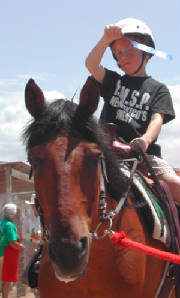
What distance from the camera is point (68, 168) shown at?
8.21ft

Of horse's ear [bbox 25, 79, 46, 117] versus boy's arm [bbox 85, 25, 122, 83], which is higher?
boy's arm [bbox 85, 25, 122, 83]

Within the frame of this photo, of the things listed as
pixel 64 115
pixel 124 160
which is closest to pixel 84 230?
pixel 64 115

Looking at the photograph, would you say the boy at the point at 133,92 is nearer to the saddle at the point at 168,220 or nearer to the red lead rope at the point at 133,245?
the saddle at the point at 168,220

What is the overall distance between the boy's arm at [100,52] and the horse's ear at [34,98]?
41.8 inches

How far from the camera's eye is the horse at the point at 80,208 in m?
2.36

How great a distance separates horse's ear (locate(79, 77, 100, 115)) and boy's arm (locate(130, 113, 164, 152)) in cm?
59

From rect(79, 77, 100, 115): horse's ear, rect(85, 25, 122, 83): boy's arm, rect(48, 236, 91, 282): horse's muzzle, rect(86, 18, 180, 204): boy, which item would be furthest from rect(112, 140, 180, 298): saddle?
rect(48, 236, 91, 282): horse's muzzle

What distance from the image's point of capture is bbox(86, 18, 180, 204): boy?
3.78 m

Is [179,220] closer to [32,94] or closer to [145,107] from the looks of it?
[145,107]

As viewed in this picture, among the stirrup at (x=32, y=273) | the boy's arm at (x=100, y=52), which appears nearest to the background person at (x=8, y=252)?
the stirrup at (x=32, y=273)

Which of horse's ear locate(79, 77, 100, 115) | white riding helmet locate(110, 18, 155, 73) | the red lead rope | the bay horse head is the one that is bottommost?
the red lead rope

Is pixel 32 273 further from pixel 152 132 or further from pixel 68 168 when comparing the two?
pixel 152 132

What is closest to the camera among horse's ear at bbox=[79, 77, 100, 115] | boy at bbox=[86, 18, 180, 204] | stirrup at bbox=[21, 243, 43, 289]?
horse's ear at bbox=[79, 77, 100, 115]

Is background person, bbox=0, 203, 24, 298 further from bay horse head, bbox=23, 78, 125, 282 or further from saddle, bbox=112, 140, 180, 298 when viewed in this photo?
bay horse head, bbox=23, 78, 125, 282
